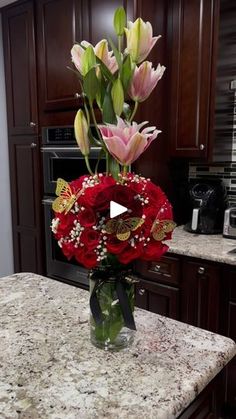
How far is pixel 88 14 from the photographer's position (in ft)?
7.02

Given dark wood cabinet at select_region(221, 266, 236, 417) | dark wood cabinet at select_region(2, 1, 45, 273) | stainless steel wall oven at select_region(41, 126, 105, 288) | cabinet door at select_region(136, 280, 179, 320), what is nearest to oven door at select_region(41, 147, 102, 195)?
stainless steel wall oven at select_region(41, 126, 105, 288)

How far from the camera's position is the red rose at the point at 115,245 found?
771 millimetres

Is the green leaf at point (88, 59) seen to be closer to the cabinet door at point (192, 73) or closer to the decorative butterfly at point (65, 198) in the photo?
the decorative butterfly at point (65, 198)

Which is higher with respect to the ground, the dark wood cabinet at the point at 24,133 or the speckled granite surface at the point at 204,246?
the dark wood cabinet at the point at 24,133

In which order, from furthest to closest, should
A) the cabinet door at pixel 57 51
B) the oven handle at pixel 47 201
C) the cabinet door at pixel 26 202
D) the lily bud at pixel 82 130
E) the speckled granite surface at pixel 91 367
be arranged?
the cabinet door at pixel 26 202
the oven handle at pixel 47 201
the cabinet door at pixel 57 51
the lily bud at pixel 82 130
the speckled granite surface at pixel 91 367

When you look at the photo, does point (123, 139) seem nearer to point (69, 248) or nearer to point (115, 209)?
point (115, 209)

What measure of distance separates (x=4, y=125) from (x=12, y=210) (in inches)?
25.6

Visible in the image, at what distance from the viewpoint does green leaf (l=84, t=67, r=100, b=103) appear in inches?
30.1

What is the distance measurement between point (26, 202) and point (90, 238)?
6.63ft

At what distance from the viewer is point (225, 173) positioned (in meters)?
2.31

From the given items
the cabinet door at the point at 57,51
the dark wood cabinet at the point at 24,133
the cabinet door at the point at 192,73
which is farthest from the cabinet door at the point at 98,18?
the dark wood cabinet at the point at 24,133

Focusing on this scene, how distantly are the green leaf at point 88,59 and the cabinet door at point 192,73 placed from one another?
4.50 feet

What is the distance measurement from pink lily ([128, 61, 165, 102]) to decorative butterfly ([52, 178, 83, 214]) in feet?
0.82

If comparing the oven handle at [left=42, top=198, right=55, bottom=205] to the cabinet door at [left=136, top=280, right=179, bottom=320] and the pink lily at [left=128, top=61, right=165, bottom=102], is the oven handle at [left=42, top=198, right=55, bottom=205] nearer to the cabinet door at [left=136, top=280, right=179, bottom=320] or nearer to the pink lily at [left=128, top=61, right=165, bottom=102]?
the cabinet door at [left=136, top=280, right=179, bottom=320]
